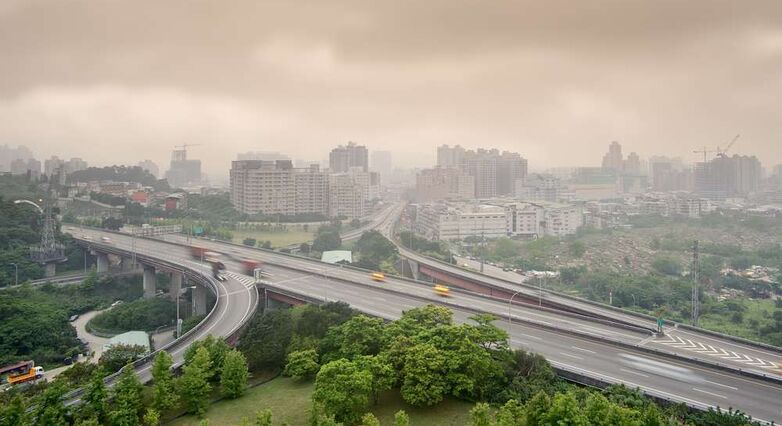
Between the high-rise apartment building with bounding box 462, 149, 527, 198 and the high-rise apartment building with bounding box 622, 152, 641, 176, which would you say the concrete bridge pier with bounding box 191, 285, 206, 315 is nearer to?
the high-rise apartment building with bounding box 462, 149, 527, 198

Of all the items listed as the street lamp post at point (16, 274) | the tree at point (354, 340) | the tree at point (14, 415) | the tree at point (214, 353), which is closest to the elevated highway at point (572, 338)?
the tree at point (354, 340)

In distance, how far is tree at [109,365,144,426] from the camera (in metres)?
11.9

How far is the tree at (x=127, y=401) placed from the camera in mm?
11922

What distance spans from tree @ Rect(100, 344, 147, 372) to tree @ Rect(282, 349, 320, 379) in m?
5.03

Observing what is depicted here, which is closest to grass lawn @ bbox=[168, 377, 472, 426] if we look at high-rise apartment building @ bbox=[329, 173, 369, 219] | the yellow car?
the yellow car

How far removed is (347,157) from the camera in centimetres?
11612

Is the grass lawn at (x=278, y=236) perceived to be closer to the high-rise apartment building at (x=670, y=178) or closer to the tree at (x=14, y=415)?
the tree at (x=14, y=415)

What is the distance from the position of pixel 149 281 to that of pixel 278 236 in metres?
18.8

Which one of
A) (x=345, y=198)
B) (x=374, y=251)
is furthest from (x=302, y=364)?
(x=345, y=198)

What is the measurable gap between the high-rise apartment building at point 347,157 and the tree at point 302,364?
97327 mm

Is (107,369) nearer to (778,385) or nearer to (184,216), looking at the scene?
(778,385)

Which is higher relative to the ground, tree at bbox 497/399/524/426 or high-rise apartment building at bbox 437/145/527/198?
high-rise apartment building at bbox 437/145/527/198

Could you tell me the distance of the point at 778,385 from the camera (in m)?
13.1

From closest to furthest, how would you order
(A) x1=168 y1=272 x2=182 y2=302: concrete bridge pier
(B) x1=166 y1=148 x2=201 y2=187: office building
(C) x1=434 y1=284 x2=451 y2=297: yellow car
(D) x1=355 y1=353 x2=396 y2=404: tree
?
(D) x1=355 y1=353 x2=396 y2=404: tree → (C) x1=434 y1=284 x2=451 y2=297: yellow car → (A) x1=168 y1=272 x2=182 y2=302: concrete bridge pier → (B) x1=166 y1=148 x2=201 y2=187: office building
